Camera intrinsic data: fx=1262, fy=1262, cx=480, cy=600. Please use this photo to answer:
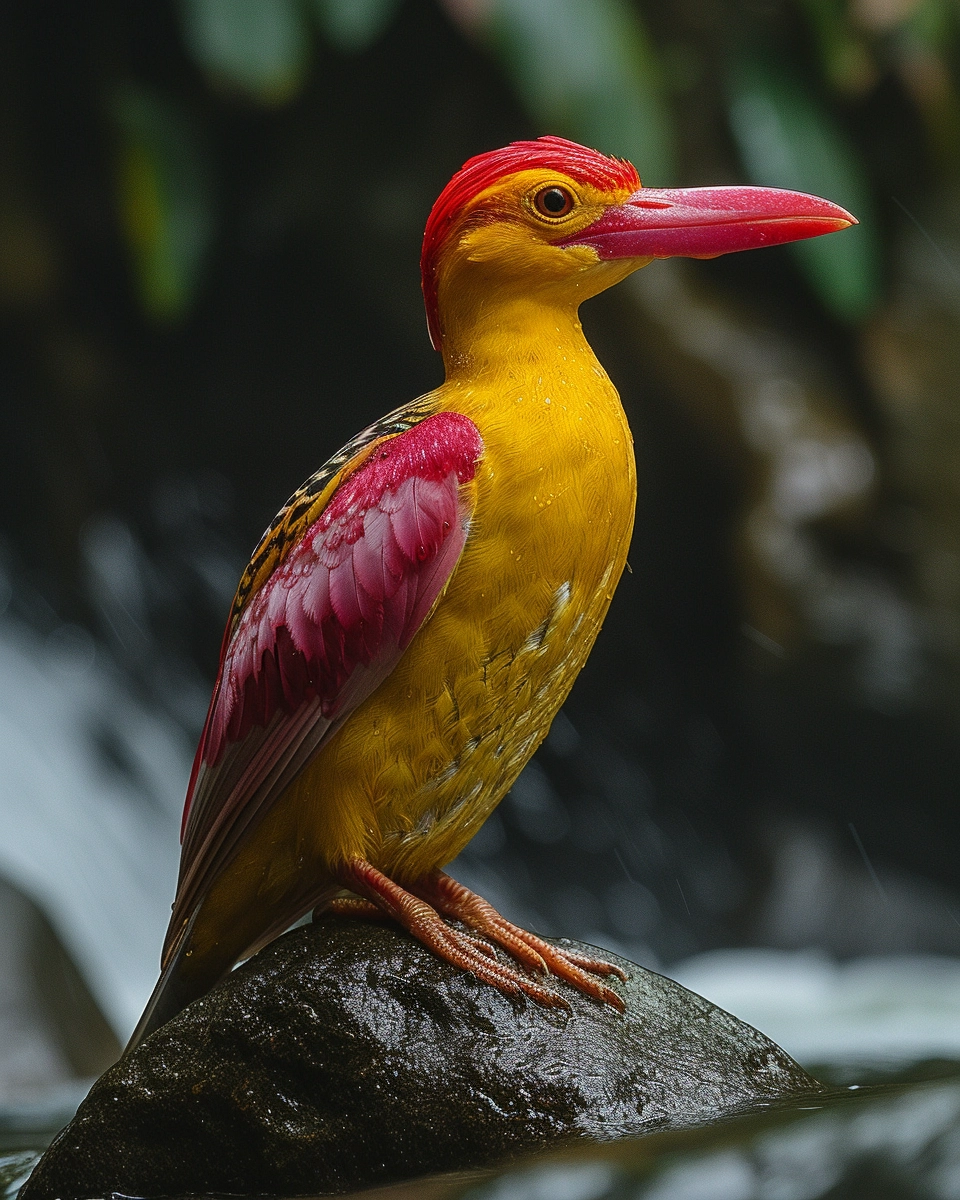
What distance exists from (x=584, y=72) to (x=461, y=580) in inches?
177

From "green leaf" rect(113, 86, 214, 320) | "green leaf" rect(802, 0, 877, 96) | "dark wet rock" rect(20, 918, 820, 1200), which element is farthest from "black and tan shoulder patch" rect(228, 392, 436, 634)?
"green leaf" rect(802, 0, 877, 96)

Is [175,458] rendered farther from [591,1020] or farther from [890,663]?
[591,1020]

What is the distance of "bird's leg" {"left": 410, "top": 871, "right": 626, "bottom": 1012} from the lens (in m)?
2.30

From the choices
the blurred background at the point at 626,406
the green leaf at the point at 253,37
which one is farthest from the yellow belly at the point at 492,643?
the green leaf at the point at 253,37

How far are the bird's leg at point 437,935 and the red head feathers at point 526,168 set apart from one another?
3.83ft

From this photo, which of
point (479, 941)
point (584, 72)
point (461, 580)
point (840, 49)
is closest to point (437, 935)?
point (479, 941)

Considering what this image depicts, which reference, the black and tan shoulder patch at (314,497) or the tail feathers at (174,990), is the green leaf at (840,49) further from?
the tail feathers at (174,990)

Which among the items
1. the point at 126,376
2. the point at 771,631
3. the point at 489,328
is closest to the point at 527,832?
the point at 771,631

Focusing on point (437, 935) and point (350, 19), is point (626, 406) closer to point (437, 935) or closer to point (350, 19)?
point (350, 19)

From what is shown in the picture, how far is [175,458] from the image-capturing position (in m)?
6.89

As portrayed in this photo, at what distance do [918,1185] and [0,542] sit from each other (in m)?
5.91

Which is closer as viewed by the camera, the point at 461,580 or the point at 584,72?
the point at 461,580

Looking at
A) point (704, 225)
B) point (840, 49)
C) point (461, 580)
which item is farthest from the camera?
point (840, 49)

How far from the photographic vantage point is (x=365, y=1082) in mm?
2166
